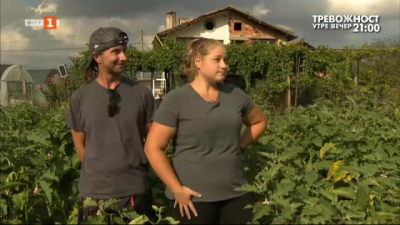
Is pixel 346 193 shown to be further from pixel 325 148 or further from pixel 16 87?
pixel 16 87

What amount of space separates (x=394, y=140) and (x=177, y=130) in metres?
2.59

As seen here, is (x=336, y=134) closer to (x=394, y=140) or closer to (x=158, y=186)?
(x=394, y=140)

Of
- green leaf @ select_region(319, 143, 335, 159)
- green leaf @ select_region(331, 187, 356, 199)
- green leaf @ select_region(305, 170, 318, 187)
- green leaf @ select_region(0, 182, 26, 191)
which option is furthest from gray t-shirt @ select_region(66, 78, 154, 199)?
green leaf @ select_region(319, 143, 335, 159)

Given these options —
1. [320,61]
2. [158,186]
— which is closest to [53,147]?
[158,186]

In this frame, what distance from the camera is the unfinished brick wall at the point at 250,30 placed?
1027 inches

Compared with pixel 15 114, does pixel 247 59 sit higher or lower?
higher

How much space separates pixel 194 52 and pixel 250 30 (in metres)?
24.2

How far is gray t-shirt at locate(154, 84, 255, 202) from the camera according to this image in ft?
7.75

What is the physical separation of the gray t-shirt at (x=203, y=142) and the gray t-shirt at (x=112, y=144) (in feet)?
0.75

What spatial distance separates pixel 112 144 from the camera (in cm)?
251

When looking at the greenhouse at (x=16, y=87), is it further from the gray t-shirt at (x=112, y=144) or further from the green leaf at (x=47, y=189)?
the gray t-shirt at (x=112, y=144)

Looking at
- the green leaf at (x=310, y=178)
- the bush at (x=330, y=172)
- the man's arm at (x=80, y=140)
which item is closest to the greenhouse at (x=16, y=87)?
the bush at (x=330, y=172)

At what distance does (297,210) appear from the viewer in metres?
2.60

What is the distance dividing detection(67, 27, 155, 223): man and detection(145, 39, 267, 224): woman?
19 centimetres
